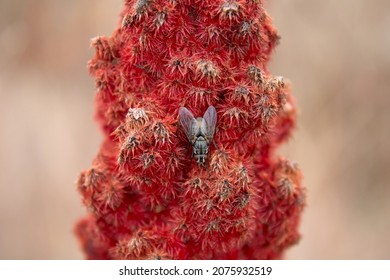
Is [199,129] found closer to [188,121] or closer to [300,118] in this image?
[188,121]

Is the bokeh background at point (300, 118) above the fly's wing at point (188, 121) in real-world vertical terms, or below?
above

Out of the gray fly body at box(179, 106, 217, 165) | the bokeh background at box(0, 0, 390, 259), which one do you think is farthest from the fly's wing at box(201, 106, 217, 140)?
the bokeh background at box(0, 0, 390, 259)

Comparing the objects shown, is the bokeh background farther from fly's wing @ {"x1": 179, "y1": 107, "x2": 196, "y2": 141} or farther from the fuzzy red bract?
fly's wing @ {"x1": 179, "y1": 107, "x2": 196, "y2": 141}

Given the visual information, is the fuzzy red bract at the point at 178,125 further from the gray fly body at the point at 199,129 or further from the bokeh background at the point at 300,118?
the bokeh background at the point at 300,118

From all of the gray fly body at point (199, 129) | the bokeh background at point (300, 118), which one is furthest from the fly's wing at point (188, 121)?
the bokeh background at point (300, 118)

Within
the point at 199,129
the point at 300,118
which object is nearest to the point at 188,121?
the point at 199,129

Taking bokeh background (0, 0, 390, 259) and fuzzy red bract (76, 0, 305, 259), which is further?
bokeh background (0, 0, 390, 259)

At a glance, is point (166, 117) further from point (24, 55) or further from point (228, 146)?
point (24, 55)
